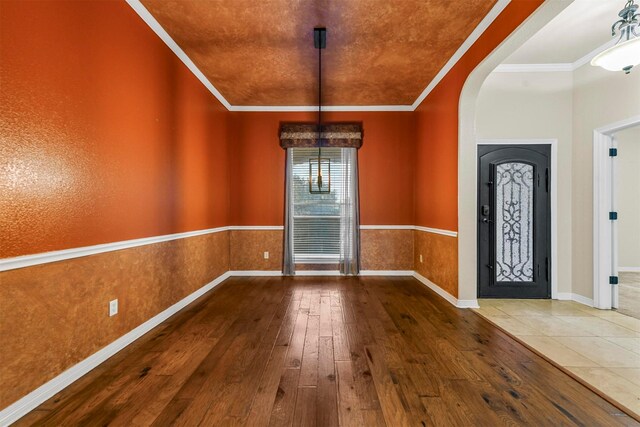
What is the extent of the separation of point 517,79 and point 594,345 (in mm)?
3116

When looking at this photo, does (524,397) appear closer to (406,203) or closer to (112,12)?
(406,203)

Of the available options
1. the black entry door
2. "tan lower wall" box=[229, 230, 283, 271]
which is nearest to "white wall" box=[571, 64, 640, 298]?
the black entry door

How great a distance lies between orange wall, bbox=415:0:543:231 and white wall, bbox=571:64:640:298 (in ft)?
5.11

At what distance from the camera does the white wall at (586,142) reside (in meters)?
3.19

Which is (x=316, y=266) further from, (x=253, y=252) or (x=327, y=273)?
(x=253, y=252)

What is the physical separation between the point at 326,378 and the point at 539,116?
A: 402 centimetres

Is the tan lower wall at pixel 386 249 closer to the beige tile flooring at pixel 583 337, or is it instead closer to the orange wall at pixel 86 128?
the beige tile flooring at pixel 583 337

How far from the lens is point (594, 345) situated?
233 centimetres

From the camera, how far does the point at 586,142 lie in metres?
3.45

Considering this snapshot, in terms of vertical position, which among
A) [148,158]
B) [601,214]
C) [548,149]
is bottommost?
[601,214]

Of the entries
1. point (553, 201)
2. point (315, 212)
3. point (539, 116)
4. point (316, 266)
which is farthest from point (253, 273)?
→ point (539, 116)

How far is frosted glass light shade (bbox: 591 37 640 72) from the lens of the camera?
2.23 m

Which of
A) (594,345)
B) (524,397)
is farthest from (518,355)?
(594,345)

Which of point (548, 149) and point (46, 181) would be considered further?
point (548, 149)
